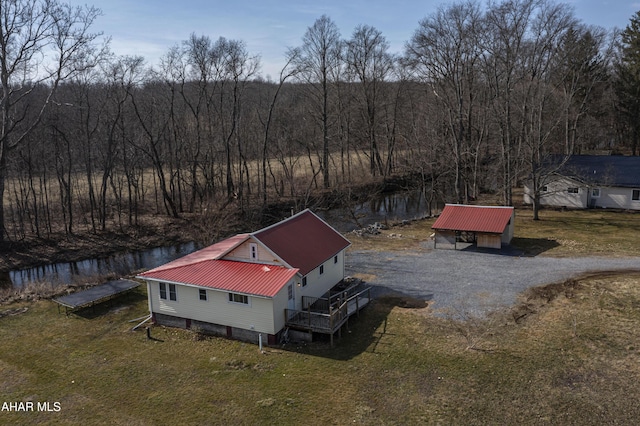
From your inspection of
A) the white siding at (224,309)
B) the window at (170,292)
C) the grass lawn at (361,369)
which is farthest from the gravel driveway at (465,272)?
the window at (170,292)

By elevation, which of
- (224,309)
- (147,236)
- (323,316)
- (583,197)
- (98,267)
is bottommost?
(98,267)

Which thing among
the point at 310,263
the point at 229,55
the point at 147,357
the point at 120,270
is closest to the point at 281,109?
the point at 229,55

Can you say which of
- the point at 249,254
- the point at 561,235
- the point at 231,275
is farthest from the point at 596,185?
the point at 231,275

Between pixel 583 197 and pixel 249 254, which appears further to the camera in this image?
pixel 583 197

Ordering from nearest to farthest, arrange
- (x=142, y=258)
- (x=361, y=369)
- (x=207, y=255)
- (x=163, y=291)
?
(x=361, y=369), (x=163, y=291), (x=207, y=255), (x=142, y=258)

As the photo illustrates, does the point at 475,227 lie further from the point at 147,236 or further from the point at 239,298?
the point at 147,236

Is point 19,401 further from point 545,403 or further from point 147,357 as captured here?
point 545,403
